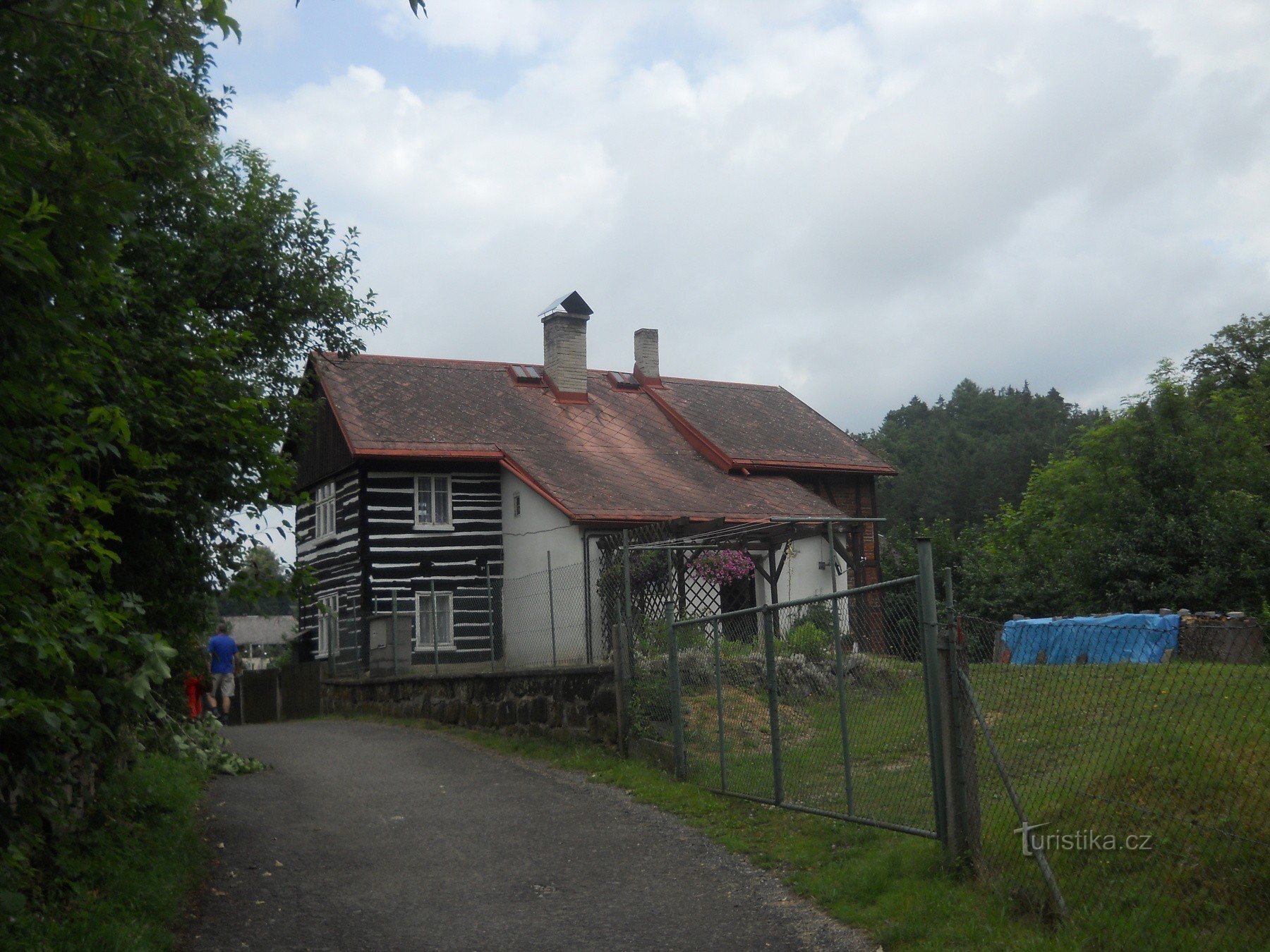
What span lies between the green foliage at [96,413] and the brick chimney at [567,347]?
1983 centimetres

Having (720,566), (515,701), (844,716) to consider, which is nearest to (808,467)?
(720,566)

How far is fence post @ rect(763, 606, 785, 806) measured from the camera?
911 cm

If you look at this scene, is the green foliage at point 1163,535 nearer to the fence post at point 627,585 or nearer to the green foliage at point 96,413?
the fence post at point 627,585

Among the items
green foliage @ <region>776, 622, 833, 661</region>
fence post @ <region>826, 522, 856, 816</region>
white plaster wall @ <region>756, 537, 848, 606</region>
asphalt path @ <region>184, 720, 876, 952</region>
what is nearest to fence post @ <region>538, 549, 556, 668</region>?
asphalt path @ <region>184, 720, 876, 952</region>

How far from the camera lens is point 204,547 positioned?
850cm

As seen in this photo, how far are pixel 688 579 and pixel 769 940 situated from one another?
10.2 m

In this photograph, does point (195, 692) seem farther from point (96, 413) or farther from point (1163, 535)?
point (1163, 535)

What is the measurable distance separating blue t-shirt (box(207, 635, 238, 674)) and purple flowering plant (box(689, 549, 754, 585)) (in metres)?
7.48

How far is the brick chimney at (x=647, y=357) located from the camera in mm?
33031

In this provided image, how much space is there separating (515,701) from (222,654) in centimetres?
626

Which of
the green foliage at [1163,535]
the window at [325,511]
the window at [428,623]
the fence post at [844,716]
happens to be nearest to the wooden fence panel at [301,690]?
the window at [428,623]

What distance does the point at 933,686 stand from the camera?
6.96m

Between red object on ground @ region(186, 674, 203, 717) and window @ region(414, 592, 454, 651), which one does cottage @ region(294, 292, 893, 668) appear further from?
red object on ground @ region(186, 674, 203, 717)

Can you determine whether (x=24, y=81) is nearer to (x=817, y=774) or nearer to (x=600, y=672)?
(x=817, y=774)
